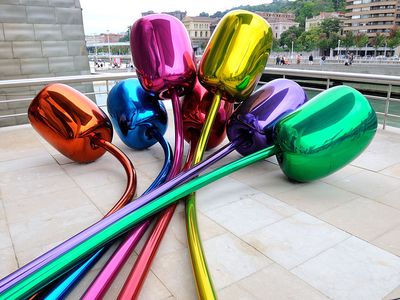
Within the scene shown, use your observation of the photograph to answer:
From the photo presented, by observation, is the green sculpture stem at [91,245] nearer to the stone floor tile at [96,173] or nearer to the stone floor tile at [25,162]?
the stone floor tile at [96,173]

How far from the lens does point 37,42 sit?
9508mm

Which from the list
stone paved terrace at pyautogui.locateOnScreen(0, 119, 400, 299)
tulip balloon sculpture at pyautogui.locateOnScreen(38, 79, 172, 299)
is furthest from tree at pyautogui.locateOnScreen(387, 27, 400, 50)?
tulip balloon sculpture at pyautogui.locateOnScreen(38, 79, 172, 299)

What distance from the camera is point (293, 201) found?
3.02 m

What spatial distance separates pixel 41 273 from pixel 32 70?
9117mm

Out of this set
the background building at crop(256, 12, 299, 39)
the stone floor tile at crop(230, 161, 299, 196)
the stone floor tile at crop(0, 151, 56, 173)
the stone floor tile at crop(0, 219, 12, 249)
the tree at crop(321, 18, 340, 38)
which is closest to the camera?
the stone floor tile at crop(0, 219, 12, 249)

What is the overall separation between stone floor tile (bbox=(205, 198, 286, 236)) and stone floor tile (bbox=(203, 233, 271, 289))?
0.49 ft

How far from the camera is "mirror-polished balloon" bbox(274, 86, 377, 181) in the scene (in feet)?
9.70

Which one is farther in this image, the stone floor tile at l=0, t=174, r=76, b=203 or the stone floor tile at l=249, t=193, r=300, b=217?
the stone floor tile at l=0, t=174, r=76, b=203

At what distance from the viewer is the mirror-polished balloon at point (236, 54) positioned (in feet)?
10.5

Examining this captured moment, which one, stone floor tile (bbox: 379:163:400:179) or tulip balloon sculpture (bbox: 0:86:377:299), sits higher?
tulip balloon sculpture (bbox: 0:86:377:299)

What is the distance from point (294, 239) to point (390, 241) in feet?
2.08

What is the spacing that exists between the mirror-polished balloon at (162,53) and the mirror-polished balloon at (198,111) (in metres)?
0.20

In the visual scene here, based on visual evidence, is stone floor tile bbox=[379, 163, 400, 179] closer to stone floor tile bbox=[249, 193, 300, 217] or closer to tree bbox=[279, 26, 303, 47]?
stone floor tile bbox=[249, 193, 300, 217]

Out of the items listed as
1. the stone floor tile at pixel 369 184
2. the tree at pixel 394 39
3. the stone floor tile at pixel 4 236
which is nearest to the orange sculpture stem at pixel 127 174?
the stone floor tile at pixel 4 236
